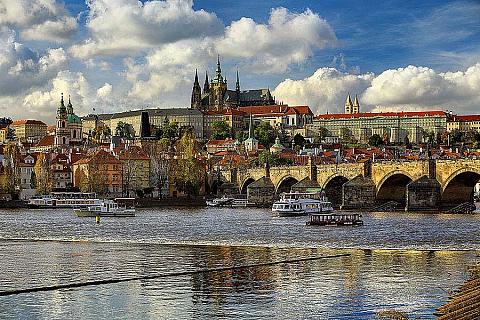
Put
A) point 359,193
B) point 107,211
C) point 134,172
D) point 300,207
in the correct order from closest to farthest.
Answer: point 300,207
point 107,211
point 359,193
point 134,172

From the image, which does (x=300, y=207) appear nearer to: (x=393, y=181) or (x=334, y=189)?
(x=393, y=181)

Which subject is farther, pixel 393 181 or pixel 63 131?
pixel 63 131

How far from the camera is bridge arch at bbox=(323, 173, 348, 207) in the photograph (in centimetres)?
7975

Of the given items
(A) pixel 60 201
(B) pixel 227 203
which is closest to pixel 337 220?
(B) pixel 227 203

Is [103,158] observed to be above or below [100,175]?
above

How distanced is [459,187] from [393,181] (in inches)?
279

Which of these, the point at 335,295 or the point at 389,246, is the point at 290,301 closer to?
the point at 335,295

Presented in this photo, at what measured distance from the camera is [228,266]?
2478 centimetres

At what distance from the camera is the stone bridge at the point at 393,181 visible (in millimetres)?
61688

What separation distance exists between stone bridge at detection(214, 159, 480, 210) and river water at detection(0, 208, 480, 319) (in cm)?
1906

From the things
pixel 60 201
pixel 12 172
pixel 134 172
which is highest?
pixel 12 172

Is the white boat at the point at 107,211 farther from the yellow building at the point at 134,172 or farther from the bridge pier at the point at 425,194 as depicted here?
the yellow building at the point at 134,172

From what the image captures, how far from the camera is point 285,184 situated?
90.4m

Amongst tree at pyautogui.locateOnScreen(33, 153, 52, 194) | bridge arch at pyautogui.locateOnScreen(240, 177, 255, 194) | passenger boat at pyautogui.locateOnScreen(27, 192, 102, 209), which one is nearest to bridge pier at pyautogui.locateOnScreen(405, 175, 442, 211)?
passenger boat at pyautogui.locateOnScreen(27, 192, 102, 209)
